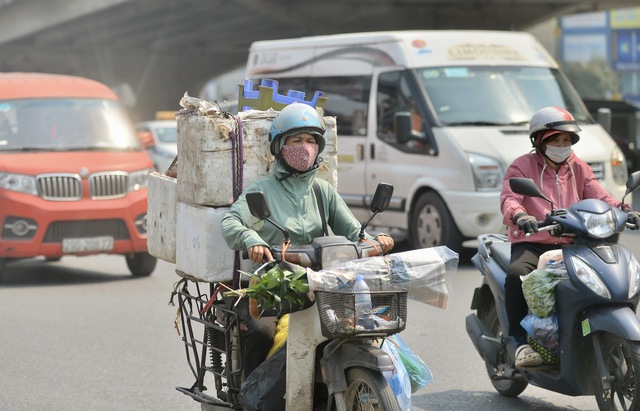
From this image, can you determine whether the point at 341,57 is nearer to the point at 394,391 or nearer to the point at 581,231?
the point at 581,231

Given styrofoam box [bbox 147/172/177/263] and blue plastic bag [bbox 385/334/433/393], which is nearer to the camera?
blue plastic bag [bbox 385/334/433/393]

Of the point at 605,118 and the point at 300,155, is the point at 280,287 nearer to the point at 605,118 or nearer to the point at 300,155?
the point at 300,155

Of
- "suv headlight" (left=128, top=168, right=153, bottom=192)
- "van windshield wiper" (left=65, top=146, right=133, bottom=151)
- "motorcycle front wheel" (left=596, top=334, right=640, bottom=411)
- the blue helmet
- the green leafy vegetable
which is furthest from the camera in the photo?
"van windshield wiper" (left=65, top=146, right=133, bottom=151)

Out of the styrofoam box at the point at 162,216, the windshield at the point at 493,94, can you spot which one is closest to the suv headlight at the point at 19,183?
the windshield at the point at 493,94

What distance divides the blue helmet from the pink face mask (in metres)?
0.05

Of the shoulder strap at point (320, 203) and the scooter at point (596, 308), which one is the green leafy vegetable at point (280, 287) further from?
the scooter at point (596, 308)

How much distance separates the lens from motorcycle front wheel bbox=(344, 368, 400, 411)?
4.94 metres

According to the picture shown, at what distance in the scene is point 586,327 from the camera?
241 inches

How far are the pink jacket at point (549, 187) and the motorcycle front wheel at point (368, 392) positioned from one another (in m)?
1.87

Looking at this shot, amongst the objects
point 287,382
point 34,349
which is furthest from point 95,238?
point 287,382

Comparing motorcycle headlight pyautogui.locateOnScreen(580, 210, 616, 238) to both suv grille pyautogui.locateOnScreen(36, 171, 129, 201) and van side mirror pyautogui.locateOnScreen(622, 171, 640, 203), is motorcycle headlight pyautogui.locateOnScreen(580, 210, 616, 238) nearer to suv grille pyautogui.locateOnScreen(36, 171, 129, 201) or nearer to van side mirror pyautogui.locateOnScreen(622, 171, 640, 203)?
van side mirror pyautogui.locateOnScreen(622, 171, 640, 203)

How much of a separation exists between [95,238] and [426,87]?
13.9ft

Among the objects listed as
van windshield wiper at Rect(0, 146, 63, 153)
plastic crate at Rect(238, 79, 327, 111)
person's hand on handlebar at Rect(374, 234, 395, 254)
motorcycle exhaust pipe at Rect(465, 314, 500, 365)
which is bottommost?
motorcycle exhaust pipe at Rect(465, 314, 500, 365)

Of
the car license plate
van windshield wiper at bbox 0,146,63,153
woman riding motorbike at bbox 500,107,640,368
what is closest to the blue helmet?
woman riding motorbike at bbox 500,107,640,368
